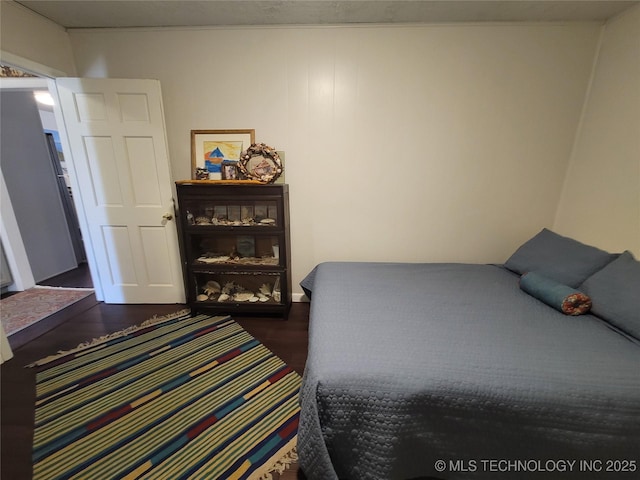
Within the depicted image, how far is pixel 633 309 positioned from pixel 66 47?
4.23 metres

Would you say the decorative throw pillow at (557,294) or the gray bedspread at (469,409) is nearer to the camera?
the gray bedspread at (469,409)

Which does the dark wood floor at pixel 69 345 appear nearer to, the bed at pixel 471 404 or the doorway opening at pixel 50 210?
the bed at pixel 471 404

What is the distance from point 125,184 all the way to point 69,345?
53.3 inches

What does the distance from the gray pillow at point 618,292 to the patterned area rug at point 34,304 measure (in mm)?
4135

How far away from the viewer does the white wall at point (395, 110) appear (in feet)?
6.53

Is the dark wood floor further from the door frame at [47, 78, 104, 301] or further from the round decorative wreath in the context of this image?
the round decorative wreath

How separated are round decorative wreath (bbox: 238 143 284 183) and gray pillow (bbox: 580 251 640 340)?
2.21m

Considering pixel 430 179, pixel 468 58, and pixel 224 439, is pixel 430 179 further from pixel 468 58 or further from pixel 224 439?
pixel 224 439

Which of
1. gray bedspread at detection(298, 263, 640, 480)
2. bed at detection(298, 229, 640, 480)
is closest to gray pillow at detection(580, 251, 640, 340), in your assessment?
bed at detection(298, 229, 640, 480)

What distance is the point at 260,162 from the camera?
83.9 inches

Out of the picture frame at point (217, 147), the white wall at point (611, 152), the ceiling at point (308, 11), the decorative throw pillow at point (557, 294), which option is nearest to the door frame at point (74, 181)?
the ceiling at point (308, 11)

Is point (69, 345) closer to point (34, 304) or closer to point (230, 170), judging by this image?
point (34, 304)

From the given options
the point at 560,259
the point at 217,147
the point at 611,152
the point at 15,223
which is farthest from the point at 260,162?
the point at 15,223

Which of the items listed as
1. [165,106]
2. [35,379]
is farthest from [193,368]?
[165,106]
